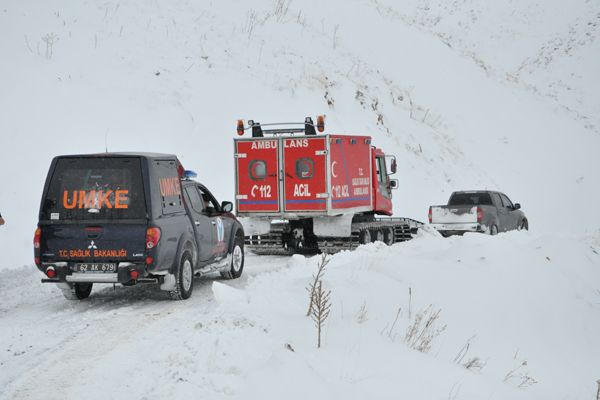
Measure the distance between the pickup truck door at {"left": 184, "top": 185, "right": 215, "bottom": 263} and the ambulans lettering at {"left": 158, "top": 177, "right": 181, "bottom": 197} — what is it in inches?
16.5

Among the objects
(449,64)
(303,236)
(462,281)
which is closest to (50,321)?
(462,281)

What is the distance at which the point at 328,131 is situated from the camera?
83.7 feet

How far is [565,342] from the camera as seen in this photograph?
36.3ft

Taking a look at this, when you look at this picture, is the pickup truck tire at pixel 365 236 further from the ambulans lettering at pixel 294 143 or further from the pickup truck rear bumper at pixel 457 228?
the pickup truck rear bumper at pixel 457 228

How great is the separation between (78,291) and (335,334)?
472cm

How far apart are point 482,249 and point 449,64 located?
2458 centimetres

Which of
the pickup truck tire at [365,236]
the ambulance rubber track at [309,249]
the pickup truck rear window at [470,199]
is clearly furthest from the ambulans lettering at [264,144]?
the pickup truck rear window at [470,199]

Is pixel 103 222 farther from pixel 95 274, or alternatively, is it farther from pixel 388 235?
pixel 388 235

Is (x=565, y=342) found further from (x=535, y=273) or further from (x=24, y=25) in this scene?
(x=24, y=25)

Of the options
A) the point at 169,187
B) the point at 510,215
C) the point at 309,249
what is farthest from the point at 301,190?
the point at 510,215

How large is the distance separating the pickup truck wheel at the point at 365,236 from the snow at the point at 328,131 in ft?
5.39

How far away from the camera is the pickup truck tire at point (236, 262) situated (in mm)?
12727

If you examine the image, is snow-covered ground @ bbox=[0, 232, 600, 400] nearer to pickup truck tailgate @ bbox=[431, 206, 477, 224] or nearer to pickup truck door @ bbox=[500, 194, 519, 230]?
pickup truck tailgate @ bbox=[431, 206, 477, 224]

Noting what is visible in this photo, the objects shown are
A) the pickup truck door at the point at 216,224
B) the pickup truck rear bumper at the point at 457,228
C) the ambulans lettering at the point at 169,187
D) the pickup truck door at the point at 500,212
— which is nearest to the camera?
the ambulans lettering at the point at 169,187
